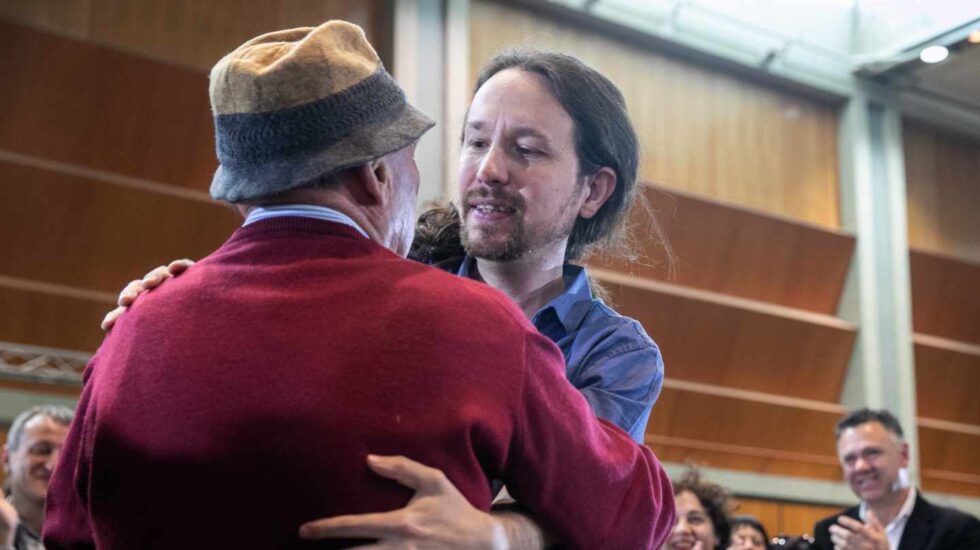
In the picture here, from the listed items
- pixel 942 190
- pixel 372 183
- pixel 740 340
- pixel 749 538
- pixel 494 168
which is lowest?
pixel 749 538

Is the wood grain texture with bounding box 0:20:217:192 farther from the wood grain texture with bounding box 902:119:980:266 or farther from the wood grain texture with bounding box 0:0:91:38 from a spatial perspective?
the wood grain texture with bounding box 902:119:980:266

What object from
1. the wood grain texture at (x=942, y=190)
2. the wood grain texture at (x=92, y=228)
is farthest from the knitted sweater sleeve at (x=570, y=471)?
the wood grain texture at (x=942, y=190)

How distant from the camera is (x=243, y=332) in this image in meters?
1.43

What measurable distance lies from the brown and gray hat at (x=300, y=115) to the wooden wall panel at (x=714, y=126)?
704 cm

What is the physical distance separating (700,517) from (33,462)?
2.68 m

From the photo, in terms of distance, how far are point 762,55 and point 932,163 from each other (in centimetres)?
220

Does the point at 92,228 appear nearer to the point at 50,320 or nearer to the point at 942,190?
the point at 50,320

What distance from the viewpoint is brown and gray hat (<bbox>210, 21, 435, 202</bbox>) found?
1501 millimetres

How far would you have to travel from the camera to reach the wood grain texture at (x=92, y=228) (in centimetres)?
672

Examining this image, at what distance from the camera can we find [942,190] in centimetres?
1097

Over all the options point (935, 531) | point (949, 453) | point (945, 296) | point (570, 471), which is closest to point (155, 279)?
point (570, 471)

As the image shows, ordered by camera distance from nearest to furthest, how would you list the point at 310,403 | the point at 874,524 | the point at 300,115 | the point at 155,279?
the point at 310,403, the point at 300,115, the point at 155,279, the point at 874,524

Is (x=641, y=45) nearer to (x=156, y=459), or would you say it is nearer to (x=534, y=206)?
(x=534, y=206)

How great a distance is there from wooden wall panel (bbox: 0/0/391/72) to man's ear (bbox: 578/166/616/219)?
16.7ft
